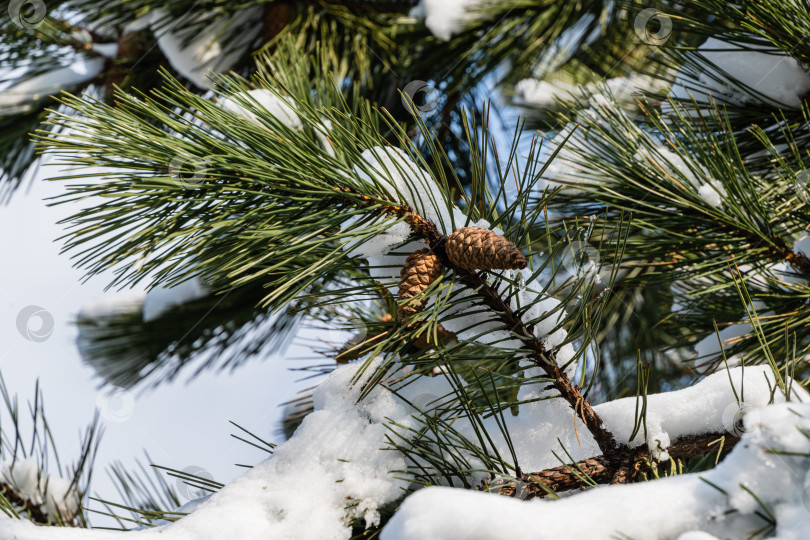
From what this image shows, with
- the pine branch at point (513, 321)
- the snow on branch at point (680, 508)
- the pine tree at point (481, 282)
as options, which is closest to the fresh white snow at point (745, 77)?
the pine tree at point (481, 282)

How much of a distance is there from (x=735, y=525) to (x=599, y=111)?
2.16 ft

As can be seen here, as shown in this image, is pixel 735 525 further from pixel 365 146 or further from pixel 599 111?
pixel 599 111

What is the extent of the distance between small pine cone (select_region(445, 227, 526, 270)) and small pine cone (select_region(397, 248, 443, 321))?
2 cm

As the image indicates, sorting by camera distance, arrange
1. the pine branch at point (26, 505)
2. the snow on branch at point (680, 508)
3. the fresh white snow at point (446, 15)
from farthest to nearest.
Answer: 1. the fresh white snow at point (446, 15)
2. the pine branch at point (26, 505)
3. the snow on branch at point (680, 508)

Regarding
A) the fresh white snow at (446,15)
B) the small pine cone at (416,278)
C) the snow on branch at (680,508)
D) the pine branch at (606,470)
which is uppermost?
the fresh white snow at (446,15)

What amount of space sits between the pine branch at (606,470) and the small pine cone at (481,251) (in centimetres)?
18

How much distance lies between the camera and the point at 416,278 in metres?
0.59

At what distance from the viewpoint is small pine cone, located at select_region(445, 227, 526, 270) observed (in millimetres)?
544

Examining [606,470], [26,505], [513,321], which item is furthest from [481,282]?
[26,505]

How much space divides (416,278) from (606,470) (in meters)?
0.23

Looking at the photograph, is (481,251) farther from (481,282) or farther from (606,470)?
(606,470)

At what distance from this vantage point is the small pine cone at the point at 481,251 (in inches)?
21.4

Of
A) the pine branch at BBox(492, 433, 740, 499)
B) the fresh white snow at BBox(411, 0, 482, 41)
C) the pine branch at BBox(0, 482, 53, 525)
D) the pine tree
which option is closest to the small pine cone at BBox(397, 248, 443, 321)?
the pine tree

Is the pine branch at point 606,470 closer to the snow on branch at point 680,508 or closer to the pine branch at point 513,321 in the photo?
the pine branch at point 513,321
